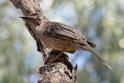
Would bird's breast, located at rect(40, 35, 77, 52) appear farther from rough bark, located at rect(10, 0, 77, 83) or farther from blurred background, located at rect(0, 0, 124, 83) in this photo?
blurred background, located at rect(0, 0, 124, 83)

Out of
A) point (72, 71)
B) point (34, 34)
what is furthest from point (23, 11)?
point (72, 71)

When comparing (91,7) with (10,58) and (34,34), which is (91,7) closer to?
(10,58)

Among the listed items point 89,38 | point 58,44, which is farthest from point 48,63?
point 89,38

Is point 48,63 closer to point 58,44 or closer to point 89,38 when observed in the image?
point 58,44

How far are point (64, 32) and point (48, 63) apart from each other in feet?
0.74

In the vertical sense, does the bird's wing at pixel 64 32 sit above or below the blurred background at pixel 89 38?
below

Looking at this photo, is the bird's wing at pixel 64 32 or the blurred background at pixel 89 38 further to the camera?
the blurred background at pixel 89 38

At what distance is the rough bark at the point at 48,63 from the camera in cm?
224

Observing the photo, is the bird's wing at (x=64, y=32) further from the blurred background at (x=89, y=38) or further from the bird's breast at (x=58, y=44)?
the blurred background at (x=89, y=38)

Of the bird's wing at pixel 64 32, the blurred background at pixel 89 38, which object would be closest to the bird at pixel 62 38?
the bird's wing at pixel 64 32

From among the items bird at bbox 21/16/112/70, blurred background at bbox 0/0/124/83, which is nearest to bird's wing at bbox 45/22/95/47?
bird at bbox 21/16/112/70

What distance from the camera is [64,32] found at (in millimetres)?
2588

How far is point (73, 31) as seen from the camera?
259 cm

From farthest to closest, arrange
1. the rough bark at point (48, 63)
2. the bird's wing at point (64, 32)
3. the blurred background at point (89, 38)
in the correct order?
the blurred background at point (89, 38) < the bird's wing at point (64, 32) < the rough bark at point (48, 63)
